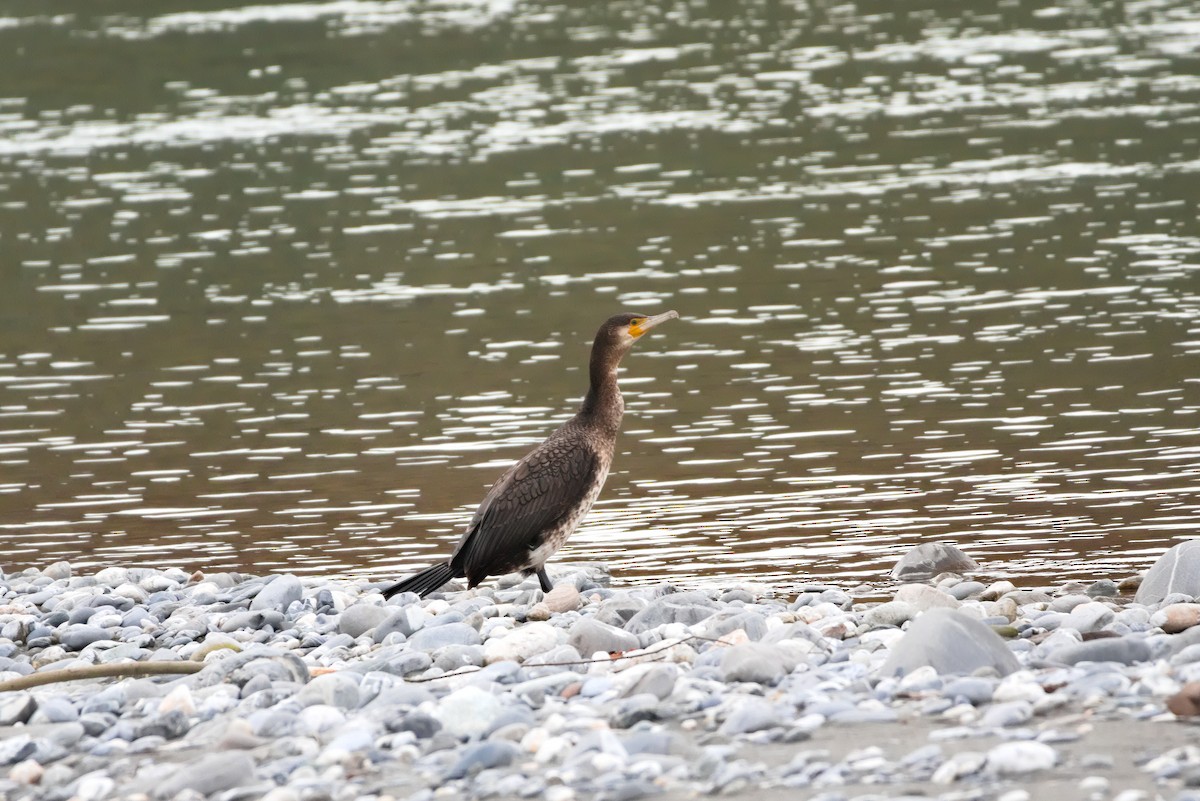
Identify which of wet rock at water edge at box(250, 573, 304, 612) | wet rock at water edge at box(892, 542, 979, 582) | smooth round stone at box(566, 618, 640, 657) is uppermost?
smooth round stone at box(566, 618, 640, 657)

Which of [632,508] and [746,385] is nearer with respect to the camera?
[632,508]

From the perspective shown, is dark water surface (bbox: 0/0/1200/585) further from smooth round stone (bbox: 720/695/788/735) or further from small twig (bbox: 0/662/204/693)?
smooth round stone (bbox: 720/695/788/735)

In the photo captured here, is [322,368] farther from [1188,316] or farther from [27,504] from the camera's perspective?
[1188,316]

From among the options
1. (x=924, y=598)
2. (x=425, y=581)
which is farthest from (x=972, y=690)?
(x=425, y=581)

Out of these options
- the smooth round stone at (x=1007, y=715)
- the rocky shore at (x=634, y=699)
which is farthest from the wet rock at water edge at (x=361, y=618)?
the smooth round stone at (x=1007, y=715)

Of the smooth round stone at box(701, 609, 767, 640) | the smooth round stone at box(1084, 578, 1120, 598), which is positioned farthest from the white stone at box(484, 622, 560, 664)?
the smooth round stone at box(1084, 578, 1120, 598)

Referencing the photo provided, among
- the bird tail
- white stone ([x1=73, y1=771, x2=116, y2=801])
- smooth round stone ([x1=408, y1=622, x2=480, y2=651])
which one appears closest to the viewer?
white stone ([x1=73, y1=771, x2=116, y2=801])

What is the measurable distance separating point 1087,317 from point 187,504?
30.6 ft

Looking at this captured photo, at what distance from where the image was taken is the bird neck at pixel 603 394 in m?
11.4

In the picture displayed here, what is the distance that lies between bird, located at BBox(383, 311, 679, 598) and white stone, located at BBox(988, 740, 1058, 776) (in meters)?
4.69

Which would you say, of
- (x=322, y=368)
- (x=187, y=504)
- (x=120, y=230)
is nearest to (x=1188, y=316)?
(x=322, y=368)

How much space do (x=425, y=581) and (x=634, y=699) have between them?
358cm

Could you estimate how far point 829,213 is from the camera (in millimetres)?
25031

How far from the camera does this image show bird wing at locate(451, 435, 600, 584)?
10.7 m
